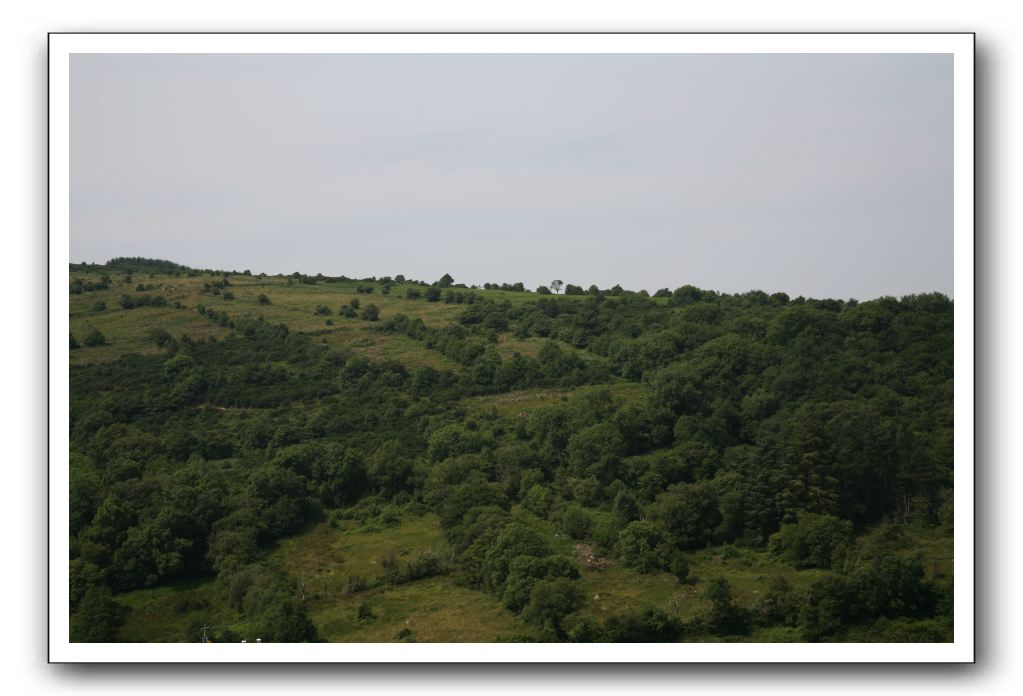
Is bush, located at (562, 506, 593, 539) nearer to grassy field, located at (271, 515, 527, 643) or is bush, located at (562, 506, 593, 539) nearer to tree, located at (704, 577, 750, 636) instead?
grassy field, located at (271, 515, 527, 643)

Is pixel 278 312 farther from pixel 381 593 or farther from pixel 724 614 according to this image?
pixel 724 614

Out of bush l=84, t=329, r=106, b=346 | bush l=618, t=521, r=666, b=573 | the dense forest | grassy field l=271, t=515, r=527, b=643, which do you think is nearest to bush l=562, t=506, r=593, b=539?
the dense forest

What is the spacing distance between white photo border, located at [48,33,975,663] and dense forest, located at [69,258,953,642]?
111 centimetres

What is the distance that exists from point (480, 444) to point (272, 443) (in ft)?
14.9

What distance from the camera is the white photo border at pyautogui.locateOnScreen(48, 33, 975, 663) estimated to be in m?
10.7

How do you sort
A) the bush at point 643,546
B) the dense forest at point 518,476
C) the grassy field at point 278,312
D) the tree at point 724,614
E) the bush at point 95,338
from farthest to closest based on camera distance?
the grassy field at point 278,312
the bush at point 95,338
the bush at point 643,546
the dense forest at point 518,476
the tree at point 724,614

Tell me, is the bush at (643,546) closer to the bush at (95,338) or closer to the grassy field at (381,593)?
the grassy field at (381,593)
